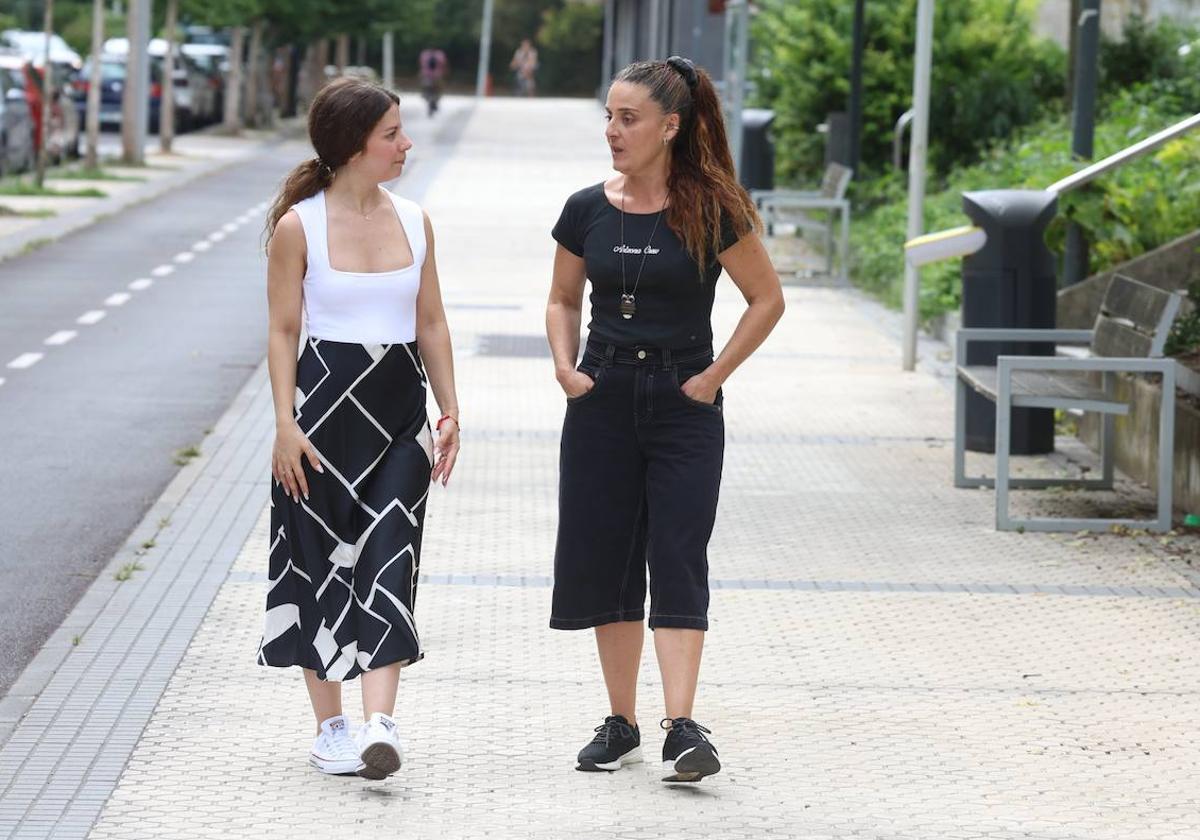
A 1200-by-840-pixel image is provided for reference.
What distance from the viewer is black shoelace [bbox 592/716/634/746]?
5410 mm

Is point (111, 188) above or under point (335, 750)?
above

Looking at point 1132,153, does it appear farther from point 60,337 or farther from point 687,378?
point 60,337

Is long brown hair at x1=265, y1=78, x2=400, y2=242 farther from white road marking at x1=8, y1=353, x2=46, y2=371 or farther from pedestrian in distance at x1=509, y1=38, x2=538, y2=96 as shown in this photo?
pedestrian in distance at x1=509, y1=38, x2=538, y2=96

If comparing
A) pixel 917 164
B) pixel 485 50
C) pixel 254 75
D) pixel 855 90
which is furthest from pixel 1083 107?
pixel 485 50

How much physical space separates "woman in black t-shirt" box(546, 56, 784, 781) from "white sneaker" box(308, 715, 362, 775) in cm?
55

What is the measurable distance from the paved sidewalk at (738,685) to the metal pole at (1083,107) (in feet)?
7.88

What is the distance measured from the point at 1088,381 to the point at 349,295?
5.89 metres

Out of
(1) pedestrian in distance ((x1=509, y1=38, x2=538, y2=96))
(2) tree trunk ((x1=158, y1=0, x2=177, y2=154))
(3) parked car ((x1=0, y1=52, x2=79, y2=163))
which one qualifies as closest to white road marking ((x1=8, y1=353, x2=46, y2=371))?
(3) parked car ((x1=0, y1=52, x2=79, y2=163))

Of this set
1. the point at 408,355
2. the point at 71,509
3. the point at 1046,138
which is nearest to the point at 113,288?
the point at 1046,138

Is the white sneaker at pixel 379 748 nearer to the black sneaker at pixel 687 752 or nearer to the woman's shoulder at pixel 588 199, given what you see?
the black sneaker at pixel 687 752

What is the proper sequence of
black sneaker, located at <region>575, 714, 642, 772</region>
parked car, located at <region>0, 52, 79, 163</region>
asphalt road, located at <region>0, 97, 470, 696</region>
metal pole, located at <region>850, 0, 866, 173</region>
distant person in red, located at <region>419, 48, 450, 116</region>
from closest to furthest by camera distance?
black sneaker, located at <region>575, 714, 642, 772</region> → asphalt road, located at <region>0, 97, 470, 696</region> → metal pole, located at <region>850, 0, 866, 173</region> → parked car, located at <region>0, 52, 79, 163</region> → distant person in red, located at <region>419, 48, 450, 116</region>

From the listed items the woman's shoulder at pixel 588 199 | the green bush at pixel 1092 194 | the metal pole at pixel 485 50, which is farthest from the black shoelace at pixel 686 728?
the metal pole at pixel 485 50

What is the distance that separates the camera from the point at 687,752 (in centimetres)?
516

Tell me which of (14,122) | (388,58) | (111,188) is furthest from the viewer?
(388,58)
